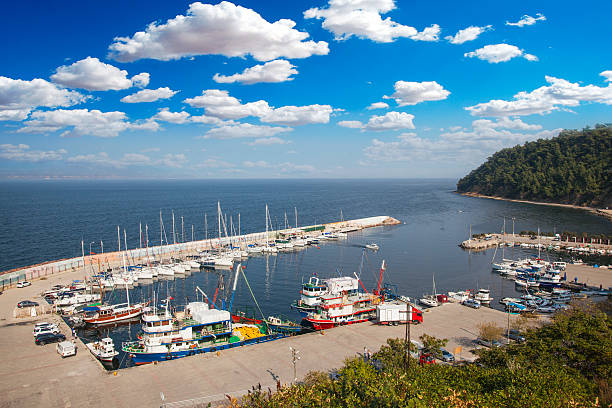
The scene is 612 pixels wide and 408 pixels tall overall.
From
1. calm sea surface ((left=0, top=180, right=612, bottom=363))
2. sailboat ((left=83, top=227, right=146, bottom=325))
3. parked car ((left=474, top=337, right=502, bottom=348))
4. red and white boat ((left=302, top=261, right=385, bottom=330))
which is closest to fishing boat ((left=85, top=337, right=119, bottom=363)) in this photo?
calm sea surface ((left=0, top=180, right=612, bottom=363))

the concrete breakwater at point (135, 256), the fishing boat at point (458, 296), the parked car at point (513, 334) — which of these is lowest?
the fishing boat at point (458, 296)

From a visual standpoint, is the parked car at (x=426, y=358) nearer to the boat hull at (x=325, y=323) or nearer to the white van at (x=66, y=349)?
the boat hull at (x=325, y=323)

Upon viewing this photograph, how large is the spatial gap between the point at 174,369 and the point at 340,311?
63.6 ft

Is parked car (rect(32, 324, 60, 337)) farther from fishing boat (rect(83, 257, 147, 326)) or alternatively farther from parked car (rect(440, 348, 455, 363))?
parked car (rect(440, 348, 455, 363))

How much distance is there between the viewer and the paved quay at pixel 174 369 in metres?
26.7

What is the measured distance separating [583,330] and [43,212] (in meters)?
185

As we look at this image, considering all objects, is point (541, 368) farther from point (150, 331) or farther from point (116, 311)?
point (116, 311)

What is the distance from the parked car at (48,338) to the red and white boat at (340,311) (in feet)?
79.1

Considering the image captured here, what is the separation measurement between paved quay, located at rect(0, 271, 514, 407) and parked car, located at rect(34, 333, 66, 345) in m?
0.56

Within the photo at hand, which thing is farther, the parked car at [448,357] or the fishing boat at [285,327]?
the fishing boat at [285,327]

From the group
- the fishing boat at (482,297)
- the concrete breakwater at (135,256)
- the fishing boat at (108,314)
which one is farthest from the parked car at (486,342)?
the concrete breakwater at (135,256)

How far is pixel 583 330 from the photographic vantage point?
27.2 meters

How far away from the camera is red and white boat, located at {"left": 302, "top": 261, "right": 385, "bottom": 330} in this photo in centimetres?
4369

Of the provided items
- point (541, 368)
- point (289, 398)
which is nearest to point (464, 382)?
point (541, 368)
